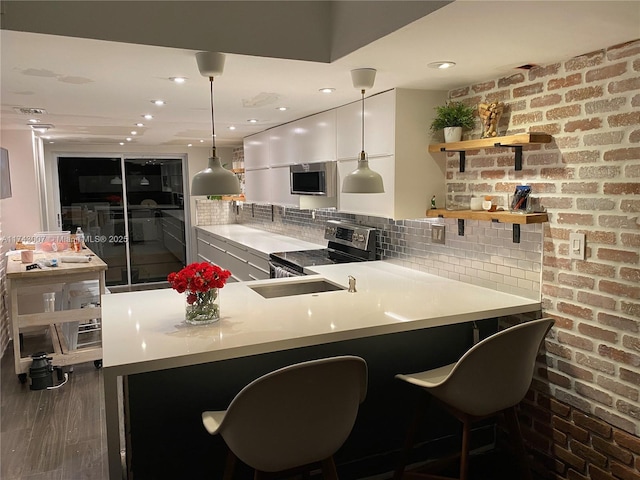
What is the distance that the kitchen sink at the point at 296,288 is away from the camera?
3170mm

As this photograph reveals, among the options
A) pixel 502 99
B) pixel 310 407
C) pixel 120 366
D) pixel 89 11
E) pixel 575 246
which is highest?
pixel 89 11

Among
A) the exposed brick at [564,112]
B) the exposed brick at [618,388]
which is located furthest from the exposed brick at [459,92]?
the exposed brick at [618,388]

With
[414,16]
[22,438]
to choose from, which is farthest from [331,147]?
[22,438]

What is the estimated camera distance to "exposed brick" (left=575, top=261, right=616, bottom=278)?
84.0 inches

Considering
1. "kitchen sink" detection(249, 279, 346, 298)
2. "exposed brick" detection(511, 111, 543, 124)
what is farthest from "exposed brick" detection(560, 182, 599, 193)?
"kitchen sink" detection(249, 279, 346, 298)

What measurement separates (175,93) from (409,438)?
242cm

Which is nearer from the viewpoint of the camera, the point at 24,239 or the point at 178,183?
the point at 24,239

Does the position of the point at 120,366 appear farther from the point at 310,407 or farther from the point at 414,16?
the point at 414,16

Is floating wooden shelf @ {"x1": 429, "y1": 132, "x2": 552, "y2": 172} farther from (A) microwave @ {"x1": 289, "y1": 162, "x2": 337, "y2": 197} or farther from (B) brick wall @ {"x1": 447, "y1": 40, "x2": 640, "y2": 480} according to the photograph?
(A) microwave @ {"x1": 289, "y1": 162, "x2": 337, "y2": 197}

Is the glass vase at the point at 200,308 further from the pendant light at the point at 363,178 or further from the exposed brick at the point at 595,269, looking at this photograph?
the exposed brick at the point at 595,269

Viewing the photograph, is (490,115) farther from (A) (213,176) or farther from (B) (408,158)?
(A) (213,176)

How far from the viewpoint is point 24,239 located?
17.4 ft

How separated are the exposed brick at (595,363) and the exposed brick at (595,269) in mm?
396

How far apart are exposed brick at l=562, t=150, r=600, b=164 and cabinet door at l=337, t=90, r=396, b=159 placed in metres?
1.02
